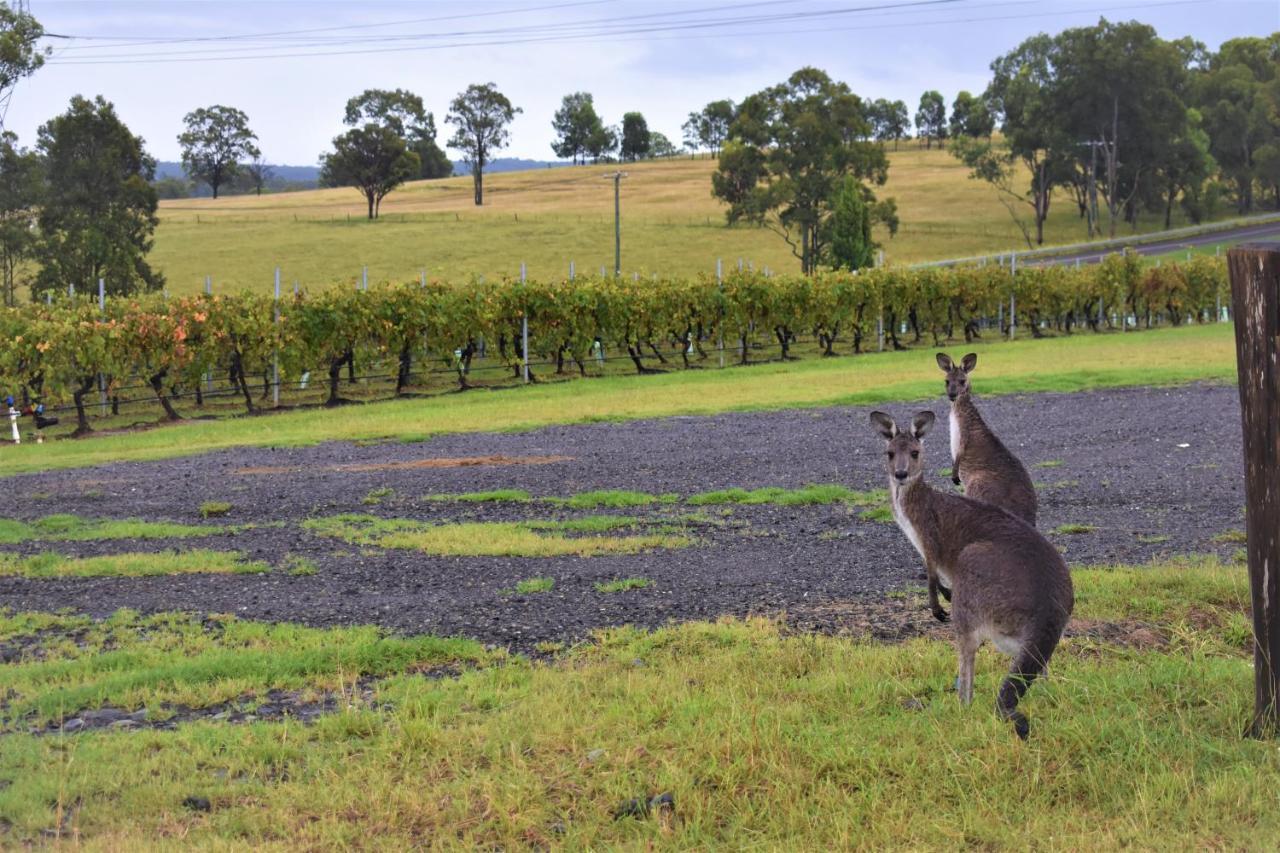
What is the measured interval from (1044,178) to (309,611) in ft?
278

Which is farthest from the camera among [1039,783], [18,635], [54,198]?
[54,198]

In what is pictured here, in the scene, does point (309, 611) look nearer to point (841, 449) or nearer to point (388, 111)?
point (841, 449)

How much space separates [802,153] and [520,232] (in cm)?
2209

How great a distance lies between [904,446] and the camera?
20.3 ft

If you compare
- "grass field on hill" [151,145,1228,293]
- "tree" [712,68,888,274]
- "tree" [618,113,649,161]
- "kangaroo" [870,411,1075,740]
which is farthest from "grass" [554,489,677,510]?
"tree" [618,113,649,161]

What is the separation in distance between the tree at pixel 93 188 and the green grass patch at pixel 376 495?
39.2 metres

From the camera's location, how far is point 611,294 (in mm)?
30750

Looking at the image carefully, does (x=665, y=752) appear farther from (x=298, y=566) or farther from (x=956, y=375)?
(x=298, y=566)

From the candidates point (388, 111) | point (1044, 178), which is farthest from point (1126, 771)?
point (388, 111)

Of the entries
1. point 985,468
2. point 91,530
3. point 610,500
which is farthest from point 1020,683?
point 91,530

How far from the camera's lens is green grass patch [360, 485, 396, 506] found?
1218cm

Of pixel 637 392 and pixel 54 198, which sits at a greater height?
pixel 54 198

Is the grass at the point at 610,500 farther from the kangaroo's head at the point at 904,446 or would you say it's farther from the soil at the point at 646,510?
the kangaroo's head at the point at 904,446

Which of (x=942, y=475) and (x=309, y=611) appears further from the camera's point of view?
(x=942, y=475)
